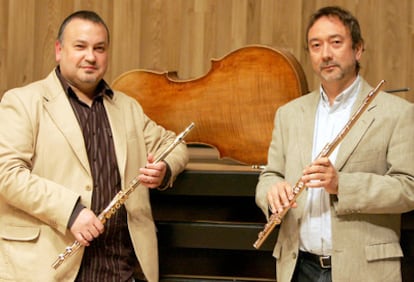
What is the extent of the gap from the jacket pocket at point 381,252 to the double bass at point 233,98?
0.83m

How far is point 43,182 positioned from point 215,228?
2.50 feet

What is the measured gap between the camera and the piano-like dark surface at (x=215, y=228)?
3.02m

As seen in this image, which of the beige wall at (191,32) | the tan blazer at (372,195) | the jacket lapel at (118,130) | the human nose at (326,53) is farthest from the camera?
the beige wall at (191,32)

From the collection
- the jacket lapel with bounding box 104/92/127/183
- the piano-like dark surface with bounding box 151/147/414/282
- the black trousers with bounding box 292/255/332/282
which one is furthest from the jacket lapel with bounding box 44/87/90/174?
the black trousers with bounding box 292/255/332/282

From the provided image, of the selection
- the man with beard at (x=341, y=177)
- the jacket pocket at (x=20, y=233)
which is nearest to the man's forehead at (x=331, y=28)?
the man with beard at (x=341, y=177)

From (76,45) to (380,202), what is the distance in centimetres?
119

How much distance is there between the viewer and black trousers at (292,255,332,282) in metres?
2.46

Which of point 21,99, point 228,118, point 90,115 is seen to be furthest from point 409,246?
point 21,99

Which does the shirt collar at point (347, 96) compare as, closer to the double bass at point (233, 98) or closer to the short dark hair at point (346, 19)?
the short dark hair at point (346, 19)

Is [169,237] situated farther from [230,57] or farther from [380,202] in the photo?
[380,202]

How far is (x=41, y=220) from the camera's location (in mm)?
2627

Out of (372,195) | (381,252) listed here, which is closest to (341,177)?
(372,195)

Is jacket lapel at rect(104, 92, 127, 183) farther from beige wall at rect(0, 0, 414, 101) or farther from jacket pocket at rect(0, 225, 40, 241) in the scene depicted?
beige wall at rect(0, 0, 414, 101)

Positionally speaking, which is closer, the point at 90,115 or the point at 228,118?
the point at 90,115
